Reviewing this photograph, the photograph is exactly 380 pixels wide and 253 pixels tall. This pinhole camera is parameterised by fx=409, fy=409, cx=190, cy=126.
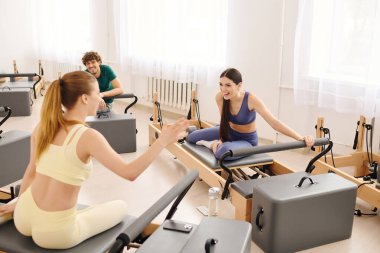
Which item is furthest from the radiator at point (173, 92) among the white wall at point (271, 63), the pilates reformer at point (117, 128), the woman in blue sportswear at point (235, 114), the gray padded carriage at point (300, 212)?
the gray padded carriage at point (300, 212)

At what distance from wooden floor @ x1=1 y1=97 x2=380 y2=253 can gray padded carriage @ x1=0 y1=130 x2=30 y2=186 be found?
1.66 ft

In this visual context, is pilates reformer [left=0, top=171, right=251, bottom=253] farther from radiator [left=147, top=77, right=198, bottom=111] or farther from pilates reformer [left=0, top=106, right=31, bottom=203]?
radiator [left=147, top=77, right=198, bottom=111]

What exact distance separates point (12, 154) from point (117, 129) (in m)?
1.06

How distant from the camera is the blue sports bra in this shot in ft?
9.81

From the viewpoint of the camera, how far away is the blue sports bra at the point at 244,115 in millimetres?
2990

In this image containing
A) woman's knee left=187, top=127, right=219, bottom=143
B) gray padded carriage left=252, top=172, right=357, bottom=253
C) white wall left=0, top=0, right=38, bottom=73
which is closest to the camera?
gray padded carriage left=252, top=172, right=357, bottom=253

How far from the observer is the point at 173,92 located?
5.41 meters

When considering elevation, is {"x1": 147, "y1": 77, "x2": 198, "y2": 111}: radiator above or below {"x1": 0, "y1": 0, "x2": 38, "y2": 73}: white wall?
below

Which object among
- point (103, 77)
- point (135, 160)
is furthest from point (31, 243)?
point (103, 77)

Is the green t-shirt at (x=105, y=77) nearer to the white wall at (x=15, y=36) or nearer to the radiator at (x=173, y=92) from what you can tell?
the radiator at (x=173, y=92)

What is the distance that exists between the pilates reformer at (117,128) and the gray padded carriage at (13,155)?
→ 2.39 ft

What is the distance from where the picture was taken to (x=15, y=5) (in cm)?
740

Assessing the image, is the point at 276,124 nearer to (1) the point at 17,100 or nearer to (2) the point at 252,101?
(2) the point at 252,101

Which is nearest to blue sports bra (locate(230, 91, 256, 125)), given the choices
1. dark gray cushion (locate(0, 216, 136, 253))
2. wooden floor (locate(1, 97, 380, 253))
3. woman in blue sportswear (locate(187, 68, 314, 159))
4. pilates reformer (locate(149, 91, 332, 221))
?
woman in blue sportswear (locate(187, 68, 314, 159))
